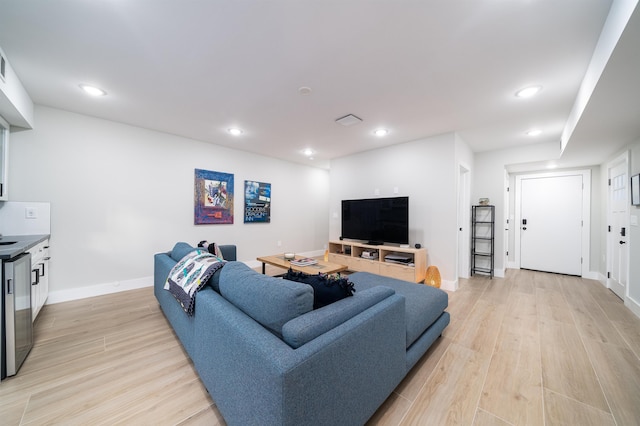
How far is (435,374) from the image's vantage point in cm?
172

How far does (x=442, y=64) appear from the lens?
2.00 meters

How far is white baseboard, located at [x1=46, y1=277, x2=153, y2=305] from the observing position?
2939 mm

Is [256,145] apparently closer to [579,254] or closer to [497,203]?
[497,203]

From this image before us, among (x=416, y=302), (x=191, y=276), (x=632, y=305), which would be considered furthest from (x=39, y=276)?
(x=632, y=305)

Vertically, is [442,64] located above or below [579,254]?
above

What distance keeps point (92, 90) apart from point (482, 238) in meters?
6.16

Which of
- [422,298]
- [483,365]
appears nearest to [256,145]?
[422,298]

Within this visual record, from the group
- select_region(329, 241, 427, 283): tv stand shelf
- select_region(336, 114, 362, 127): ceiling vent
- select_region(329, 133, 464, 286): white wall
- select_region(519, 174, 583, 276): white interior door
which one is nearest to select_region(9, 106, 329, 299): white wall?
select_region(329, 241, 427, 283): tv stand shelf

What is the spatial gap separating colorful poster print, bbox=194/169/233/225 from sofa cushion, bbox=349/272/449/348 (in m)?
2.94

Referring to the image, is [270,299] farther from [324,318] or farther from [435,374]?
[435,374]

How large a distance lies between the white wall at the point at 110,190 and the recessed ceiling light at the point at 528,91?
4302 millimetres

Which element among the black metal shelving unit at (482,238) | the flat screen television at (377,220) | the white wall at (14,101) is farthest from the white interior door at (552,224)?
the white wall at (14,101)

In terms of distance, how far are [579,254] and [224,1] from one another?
6467 millimetres

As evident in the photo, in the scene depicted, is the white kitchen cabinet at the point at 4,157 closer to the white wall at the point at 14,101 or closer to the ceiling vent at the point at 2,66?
the white wall at the point at 14,101
